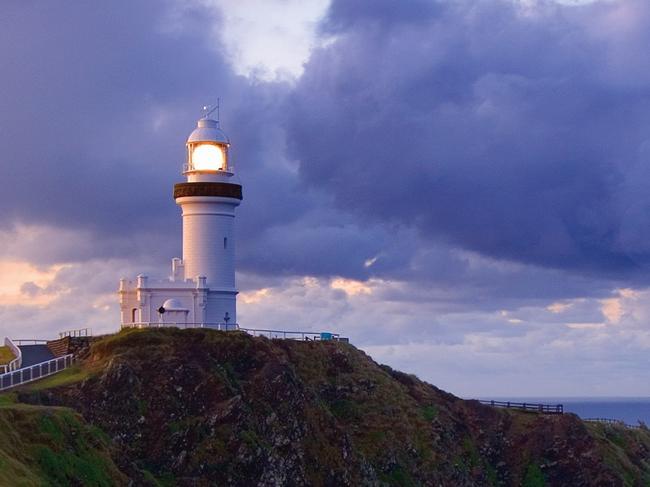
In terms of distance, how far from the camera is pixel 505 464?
80.1 metres

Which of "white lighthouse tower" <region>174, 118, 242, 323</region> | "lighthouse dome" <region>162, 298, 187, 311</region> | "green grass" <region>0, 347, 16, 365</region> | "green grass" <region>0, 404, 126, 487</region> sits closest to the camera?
"green grass" <region>0, 404, 126, 487</region>

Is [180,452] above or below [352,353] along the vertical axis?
below

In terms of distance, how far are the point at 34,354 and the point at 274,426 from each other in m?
16.9

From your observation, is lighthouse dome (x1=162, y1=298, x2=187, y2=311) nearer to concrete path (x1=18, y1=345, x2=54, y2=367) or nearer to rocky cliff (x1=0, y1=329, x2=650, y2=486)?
rocky cliff (x1=0, y1=329, x2=650, y2=486)

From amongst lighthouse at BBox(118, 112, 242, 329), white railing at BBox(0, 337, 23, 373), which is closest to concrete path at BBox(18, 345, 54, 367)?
white railing at BBox(0, 337, 23, 373)

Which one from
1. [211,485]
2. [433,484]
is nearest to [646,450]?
[433,484]

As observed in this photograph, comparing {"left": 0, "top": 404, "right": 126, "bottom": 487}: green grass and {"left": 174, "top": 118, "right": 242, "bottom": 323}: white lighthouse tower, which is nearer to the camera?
{"left": 0, "top": 404, "right": 126, "bottom": 487}: green grass

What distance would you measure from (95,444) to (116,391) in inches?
430

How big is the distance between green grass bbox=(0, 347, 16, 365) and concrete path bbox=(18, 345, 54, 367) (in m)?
0.69

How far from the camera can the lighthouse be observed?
81.4 m

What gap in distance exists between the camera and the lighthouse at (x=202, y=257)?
81438 millimetres

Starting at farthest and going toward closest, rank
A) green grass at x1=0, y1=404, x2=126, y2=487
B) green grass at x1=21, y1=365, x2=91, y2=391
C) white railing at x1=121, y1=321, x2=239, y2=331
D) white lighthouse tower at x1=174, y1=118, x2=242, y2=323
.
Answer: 1. white lighthouse tower at x1=174, y1=118, x2=242, y2=323
2. white railing at x1=121, y1=321, x2=239, y2=331
3. green grass at x1=21, y1=365, x2=91, y2=391
4. green grass at x1=0, y1=404, x2=126, y2=487

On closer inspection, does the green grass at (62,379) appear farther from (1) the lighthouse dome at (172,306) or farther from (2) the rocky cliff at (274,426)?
(1) the lighthouse dome at (172,306)

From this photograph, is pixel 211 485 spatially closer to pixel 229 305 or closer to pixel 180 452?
pixel 180 452
